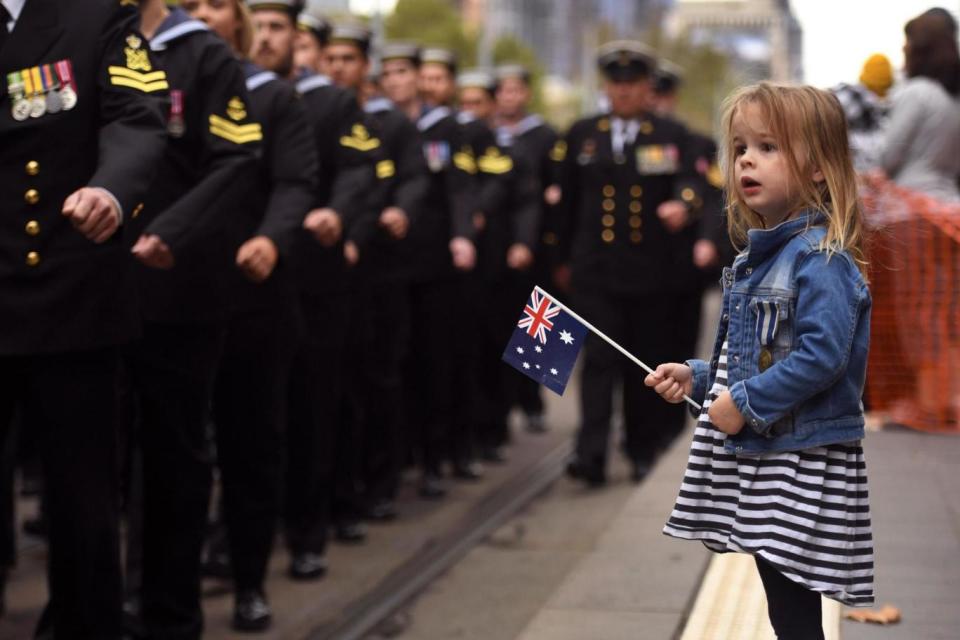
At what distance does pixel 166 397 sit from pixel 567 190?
16.8 feet

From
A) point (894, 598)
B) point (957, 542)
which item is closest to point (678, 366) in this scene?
point (894, 598)

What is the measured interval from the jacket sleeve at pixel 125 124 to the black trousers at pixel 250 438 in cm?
151

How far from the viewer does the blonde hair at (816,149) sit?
146 inches

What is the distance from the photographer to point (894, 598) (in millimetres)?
5281

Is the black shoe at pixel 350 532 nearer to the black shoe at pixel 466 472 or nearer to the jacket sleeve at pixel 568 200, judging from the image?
the black shoe at pixel 466 472

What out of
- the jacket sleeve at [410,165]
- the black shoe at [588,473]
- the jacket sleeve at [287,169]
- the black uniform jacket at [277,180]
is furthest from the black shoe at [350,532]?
the jacket sleeve at [287,169]

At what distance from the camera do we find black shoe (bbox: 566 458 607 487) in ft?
31.6

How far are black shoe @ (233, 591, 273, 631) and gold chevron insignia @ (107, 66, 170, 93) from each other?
2.08 m

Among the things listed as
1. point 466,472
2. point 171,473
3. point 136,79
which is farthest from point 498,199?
point 136,79

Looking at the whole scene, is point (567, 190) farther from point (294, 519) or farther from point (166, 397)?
point (166, 397)

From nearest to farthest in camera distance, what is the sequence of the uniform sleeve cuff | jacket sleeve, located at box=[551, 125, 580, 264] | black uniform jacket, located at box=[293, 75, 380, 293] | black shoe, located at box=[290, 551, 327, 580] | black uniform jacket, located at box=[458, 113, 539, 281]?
the uniform sleeve cuff, black shoe, located at box=[290, 551, 327, 580], black uniform jacket, located at box=[293, 75, 380, 293], jacket sleeve, located at box=[551, 125, 580, 264], black uniform jacket, located at box=[458, 113, 539, 281]

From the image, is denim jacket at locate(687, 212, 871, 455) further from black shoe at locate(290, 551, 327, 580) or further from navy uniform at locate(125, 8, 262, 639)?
black shoe at locate(290, 551, 327, 580)

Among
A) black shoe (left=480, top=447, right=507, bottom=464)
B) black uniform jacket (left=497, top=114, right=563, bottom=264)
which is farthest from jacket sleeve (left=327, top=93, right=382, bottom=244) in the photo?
black shoe (left=480, top=447, right=507, bottom=464)

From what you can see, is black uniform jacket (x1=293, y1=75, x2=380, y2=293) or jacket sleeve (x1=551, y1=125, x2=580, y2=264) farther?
jacket sleeve (x1=551, y1=125, x2=580, y2=264)
